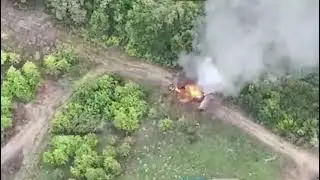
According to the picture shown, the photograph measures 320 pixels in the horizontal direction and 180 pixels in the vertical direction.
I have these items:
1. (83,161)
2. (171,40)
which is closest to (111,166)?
(83,161)

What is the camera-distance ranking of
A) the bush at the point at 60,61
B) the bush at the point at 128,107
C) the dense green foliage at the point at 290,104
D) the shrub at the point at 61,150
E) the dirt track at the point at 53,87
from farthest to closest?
the bush at the point at 60,61, the bush at the point at 128,107, the dirt track at the point at 53,87, the shrub at the point at 61,150, the dense green foliage at the point at 290,104

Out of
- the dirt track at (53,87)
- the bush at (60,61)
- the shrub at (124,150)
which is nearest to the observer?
the shrub at (124,150)

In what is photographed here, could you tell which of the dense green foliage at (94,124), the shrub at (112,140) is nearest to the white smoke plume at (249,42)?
the dense green foliage at (94,124)

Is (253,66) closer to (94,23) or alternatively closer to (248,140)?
(248,140)

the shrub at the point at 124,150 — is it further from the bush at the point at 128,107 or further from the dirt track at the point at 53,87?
the dirt track at the point at 53,87

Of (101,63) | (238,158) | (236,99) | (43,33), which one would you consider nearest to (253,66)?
(236,99)

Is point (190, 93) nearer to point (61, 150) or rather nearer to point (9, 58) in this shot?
point (61, 150)

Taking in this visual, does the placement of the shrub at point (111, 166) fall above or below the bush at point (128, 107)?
below

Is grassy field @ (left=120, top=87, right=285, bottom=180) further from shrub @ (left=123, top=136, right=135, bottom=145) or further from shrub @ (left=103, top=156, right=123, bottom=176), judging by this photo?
shrub @ (left=103, top=156, right=123, bottom=176)

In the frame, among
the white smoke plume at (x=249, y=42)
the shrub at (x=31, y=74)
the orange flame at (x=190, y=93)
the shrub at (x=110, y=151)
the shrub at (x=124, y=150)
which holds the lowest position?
the shrub at (x=110, y=151)
